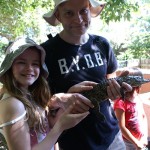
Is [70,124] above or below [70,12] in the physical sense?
below

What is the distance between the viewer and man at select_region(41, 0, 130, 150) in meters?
1.75

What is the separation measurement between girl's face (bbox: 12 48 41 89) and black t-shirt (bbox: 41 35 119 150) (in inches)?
5.9

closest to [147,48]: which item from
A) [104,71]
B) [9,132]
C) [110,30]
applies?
[110,30]

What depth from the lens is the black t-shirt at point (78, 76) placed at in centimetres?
180

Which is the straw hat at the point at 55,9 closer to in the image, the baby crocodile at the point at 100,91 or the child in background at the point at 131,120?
the baby crocodile at the point at 100,91

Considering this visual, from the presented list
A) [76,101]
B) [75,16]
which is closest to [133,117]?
[76,101]

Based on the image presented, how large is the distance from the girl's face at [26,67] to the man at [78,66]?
150mm

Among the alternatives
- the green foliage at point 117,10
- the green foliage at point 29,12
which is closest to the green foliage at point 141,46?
the green foliage at point 29,12

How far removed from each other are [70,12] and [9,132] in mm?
884

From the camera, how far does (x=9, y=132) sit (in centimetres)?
140

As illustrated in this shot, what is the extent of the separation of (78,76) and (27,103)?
0.43m

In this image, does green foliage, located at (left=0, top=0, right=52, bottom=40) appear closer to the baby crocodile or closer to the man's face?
the man's face

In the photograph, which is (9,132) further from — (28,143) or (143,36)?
(143,36)

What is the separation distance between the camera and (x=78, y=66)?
5.95ft
